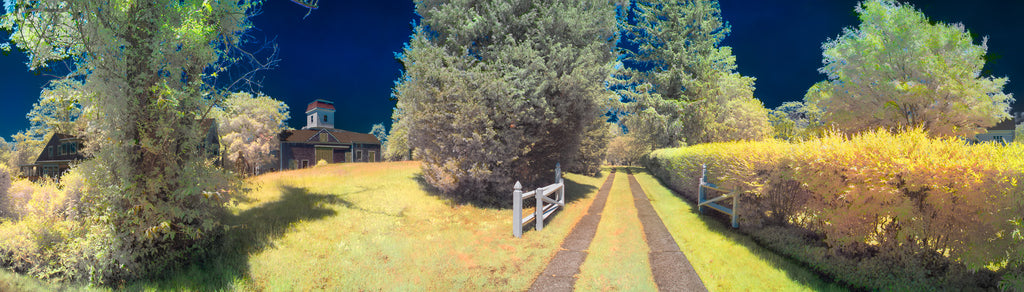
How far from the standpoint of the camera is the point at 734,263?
20.4 feet

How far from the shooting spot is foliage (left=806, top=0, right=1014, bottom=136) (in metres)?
13.7

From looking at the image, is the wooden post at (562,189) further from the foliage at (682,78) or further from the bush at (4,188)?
the foliage at (682,78)

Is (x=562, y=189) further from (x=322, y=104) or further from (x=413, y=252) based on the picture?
(x=322, y=104)

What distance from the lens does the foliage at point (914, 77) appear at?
13719 mm

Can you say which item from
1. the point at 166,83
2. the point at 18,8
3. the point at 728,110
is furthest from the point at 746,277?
the point at 728,110

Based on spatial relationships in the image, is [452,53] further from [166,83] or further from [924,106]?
[924,106]

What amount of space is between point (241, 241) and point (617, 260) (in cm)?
695

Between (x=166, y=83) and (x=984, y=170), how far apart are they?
11.1 meters

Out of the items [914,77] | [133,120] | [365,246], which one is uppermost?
[914,77]

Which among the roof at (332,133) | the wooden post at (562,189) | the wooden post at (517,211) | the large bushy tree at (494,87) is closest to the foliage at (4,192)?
the large bushy tree at (494,87)

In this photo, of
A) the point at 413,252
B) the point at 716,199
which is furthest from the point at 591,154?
the point at 413,252

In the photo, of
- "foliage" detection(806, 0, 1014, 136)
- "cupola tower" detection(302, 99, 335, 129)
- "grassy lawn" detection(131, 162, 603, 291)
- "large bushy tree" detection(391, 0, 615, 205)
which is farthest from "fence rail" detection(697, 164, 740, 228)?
"cupola tower" detection(302, 99, 335, 129)

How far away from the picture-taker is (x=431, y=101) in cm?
1115

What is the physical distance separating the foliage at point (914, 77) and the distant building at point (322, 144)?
1862 inches
